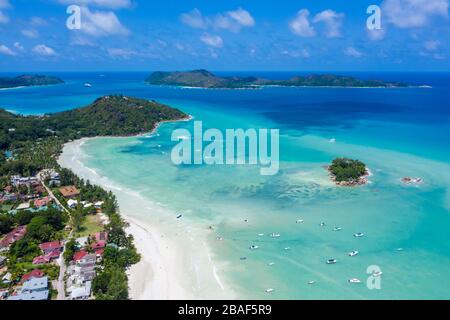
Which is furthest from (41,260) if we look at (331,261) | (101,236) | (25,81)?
(25,81)

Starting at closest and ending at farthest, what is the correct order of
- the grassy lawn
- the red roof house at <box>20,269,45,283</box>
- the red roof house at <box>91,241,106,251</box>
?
the red roof house at <box>20,269,45,283</box> < the red roof house at <box>91,241,106,251</box> < the grassy lawn

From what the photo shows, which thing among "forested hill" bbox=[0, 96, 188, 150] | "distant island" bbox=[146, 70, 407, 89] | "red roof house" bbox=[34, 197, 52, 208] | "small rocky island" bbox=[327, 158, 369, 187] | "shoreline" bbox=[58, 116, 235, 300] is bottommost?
"shoreline" bbox=[58, 116, 235, 300]

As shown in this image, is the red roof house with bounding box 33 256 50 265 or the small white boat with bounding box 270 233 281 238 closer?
the red roof house with bounding box 33 256 50 265

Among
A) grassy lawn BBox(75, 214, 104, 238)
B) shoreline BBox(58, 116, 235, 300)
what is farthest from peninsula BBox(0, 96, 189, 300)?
shoreline BBox(58, 116, 235, 300)

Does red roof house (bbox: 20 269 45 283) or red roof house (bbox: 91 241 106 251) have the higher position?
red roof house (bbox: 91 241 106 251)

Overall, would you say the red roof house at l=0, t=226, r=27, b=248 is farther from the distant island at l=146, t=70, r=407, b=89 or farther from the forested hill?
the distant island at l=146, t=70, r=407, b=89

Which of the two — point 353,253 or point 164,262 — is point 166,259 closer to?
point 164,262

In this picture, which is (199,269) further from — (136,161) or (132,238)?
(136,161)
